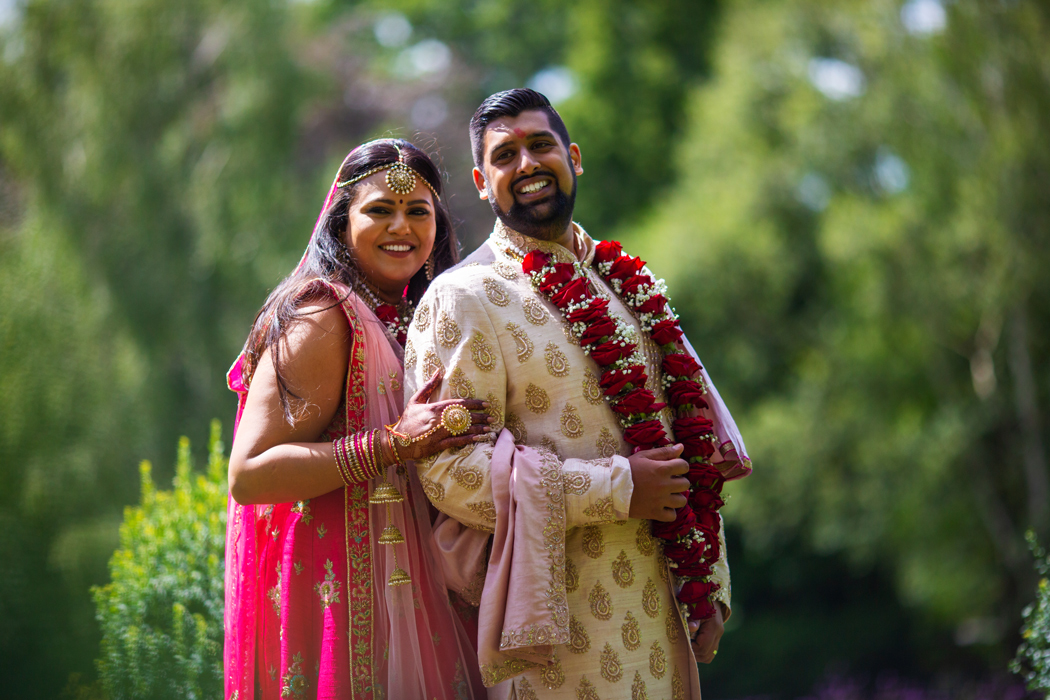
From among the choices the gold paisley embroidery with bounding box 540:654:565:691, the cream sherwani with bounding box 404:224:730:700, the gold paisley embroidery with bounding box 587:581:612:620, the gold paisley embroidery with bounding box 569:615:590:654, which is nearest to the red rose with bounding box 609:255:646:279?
the cream sherwani with bounding box 404:224:730:700

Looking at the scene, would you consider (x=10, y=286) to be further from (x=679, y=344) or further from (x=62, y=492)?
(x=679, y=344)

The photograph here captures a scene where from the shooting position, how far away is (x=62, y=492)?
7.63 m

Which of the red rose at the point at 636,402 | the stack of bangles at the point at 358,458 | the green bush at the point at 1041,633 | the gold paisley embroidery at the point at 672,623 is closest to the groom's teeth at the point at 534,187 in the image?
the red rose at the point at 636,402

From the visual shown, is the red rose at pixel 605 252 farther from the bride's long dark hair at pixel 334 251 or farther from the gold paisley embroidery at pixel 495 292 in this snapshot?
the bride's long dark hair at pixel 334 251

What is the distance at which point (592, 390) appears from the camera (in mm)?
2562

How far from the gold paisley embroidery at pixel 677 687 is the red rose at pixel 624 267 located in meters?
1.24

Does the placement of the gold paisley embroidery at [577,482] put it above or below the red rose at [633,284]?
below

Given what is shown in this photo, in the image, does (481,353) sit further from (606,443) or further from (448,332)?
(606,443)

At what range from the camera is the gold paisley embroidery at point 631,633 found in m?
2.42

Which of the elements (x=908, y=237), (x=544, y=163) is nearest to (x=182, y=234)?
(x=908, y=237)

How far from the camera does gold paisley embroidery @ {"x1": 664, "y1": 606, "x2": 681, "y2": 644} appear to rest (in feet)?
8.38

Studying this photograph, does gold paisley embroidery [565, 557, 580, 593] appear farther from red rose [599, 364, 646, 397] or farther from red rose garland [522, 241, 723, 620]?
red rose [599, 364, 646, 397]

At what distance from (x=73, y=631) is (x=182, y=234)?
21.8ft

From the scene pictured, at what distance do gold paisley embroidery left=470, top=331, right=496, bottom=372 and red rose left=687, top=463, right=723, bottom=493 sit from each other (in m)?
0.70
